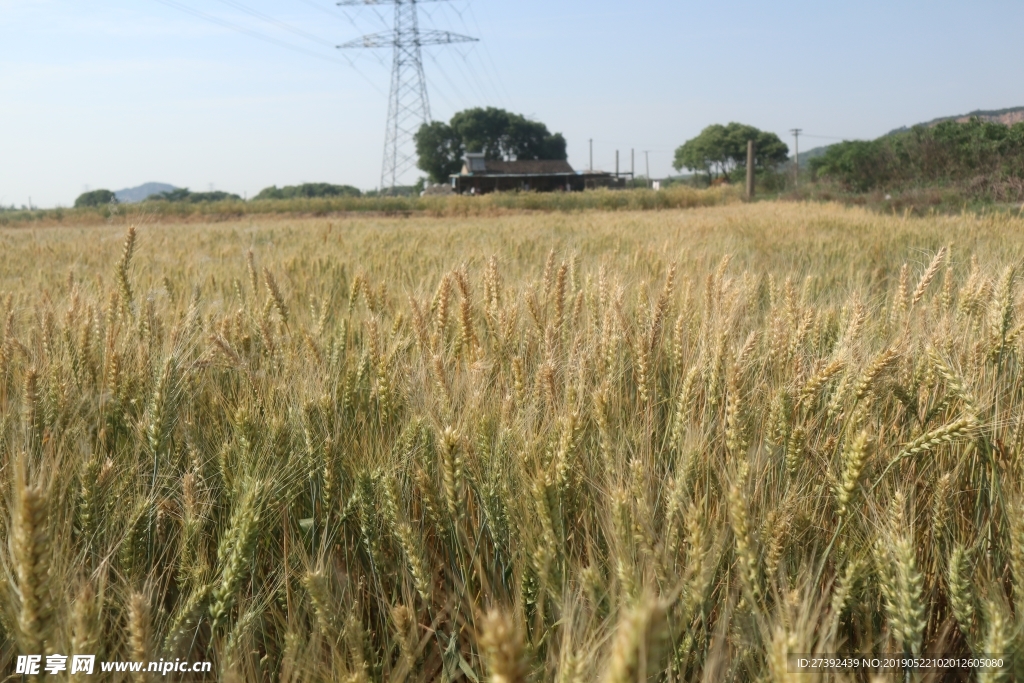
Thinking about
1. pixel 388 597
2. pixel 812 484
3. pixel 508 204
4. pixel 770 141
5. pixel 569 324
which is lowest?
pixel 388 597

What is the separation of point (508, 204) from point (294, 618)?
24.4 m

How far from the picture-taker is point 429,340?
190 cm

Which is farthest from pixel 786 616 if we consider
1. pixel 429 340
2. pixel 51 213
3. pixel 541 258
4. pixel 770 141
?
pixel 770 141

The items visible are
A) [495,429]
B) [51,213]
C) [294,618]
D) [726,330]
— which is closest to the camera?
[294,618]

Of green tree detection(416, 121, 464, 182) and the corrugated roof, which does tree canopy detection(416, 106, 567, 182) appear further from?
the corrugated roof

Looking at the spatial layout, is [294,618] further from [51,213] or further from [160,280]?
[51,213]

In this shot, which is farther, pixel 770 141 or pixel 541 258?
pixel 770 141

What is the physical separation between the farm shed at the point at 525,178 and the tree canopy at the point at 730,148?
30.8 meters

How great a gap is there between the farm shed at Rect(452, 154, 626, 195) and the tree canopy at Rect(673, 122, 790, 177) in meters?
30.8

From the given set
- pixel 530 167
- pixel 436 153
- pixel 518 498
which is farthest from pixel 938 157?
pixel 436 153

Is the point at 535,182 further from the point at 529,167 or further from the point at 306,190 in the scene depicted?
the point at 306,190

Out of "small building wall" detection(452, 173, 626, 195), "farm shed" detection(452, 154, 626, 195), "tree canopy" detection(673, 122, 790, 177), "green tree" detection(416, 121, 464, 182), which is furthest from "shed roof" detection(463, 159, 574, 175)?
"tree canopy" detection(673, 122, 790, 177)

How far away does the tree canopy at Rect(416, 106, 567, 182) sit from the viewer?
206 ft

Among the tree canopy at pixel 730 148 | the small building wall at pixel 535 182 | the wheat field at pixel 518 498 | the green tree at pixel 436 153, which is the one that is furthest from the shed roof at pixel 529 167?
the wheat field at pixel 518 498
